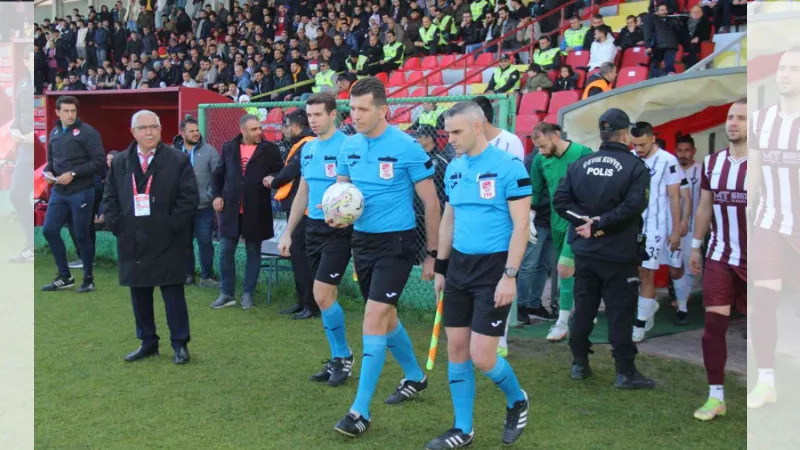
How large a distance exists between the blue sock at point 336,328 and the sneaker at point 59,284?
505cm

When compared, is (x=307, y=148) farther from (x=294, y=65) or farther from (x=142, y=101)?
(x=294, y=65)

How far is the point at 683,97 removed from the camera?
6.86 meters

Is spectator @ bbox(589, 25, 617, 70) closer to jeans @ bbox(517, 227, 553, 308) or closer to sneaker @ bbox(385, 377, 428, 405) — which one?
jeans @ bbox(517, 227, 553, 308)

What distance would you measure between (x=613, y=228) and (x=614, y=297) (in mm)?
472

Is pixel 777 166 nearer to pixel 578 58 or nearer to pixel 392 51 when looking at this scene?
pixel 578 58

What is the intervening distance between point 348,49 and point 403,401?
1432 cm

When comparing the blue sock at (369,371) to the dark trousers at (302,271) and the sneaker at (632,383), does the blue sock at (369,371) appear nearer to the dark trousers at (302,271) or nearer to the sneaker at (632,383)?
the sneaker at (632,383)

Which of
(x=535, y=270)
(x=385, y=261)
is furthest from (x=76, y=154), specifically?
(x=385, y=261)

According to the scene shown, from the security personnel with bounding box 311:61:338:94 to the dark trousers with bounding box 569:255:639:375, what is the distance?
476 inches

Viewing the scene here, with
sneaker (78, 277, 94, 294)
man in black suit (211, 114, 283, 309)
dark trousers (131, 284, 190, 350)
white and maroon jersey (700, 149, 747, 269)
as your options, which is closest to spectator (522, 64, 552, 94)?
man in black suit (211, 114, 283, 309)

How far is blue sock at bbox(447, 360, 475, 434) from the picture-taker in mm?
4480

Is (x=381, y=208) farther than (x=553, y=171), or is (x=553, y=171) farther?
(x=553, y=171)

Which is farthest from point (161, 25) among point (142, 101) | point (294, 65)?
point (142, 101)

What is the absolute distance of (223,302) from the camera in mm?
8703
